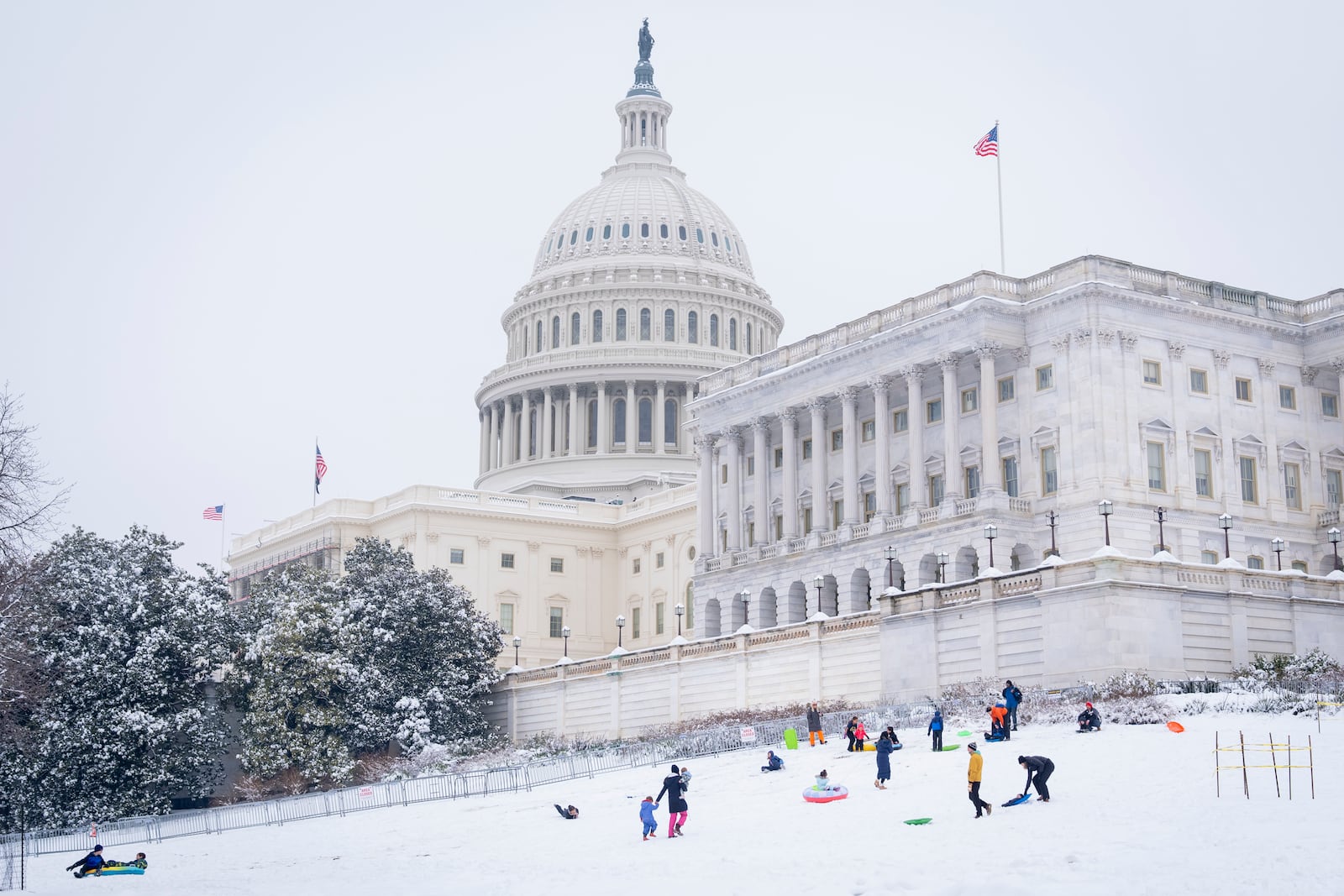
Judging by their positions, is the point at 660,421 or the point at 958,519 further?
the point at 660,421

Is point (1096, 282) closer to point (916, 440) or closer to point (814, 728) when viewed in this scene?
point (916, 440)

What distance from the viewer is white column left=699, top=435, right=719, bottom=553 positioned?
4075 inches

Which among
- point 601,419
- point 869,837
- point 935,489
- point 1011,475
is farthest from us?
point 601,419

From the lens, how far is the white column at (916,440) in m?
88.8

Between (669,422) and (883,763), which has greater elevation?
(669,422)

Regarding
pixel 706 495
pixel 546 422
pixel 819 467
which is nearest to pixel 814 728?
pixel 819 467

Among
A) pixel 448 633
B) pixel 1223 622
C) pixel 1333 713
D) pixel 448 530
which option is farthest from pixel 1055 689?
pixel 448 530

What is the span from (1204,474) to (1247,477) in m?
2.54

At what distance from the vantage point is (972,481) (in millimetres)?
87375

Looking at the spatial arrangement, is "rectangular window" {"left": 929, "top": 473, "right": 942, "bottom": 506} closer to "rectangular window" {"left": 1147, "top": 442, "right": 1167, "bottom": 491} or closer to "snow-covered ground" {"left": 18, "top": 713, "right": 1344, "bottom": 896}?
"rectangular window" {"left": 1147, "top": 442, "right": 1167, "bottom": 491}

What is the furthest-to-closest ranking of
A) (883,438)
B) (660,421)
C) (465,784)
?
(660,421) < (883,438) < (465,784)

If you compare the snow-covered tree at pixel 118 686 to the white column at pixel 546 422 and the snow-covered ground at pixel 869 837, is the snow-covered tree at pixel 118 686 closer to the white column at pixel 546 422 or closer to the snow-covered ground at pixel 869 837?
the snow-covered ground at pixel 869 837

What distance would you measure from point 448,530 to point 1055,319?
156ft

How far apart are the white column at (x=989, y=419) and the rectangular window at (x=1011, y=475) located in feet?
1.89
